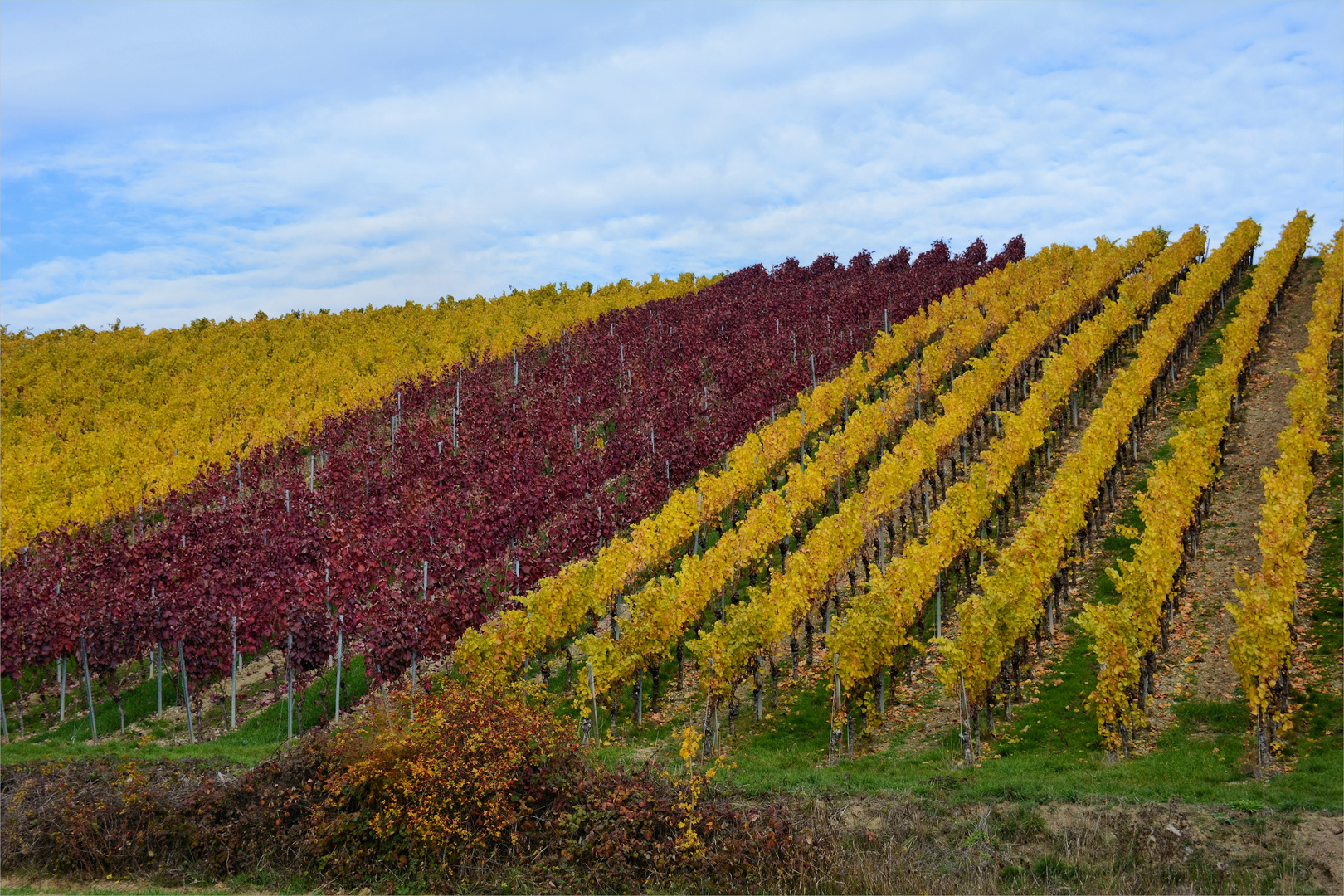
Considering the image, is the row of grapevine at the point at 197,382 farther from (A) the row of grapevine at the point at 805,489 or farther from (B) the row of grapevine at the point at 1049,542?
(B) the row of grapevine at the point at 1049,542

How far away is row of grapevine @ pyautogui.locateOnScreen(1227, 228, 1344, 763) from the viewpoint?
1731cm

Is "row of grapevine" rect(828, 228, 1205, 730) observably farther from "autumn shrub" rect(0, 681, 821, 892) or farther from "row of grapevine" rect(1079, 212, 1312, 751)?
"autumn shrub" rect(0, 681, 821, 892)

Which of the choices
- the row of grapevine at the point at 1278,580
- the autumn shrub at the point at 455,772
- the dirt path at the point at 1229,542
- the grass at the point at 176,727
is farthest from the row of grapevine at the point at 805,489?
the row of grapevine at the point at 1278,580

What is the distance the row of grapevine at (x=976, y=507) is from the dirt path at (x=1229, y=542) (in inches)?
232

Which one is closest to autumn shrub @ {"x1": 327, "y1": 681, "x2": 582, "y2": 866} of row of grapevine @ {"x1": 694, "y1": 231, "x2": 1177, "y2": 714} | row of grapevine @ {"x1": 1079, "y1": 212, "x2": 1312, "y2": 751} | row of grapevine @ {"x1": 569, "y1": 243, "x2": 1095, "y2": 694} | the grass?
row of grapevine @ {"x1": 569, "y1": 243, "x2": 1095, "y2": 694}

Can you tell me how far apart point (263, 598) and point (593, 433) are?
63.1 ft

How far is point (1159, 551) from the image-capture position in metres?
21.8

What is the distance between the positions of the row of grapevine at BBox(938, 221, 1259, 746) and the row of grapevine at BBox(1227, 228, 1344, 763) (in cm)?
438

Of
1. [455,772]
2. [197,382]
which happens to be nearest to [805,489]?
[455,772]

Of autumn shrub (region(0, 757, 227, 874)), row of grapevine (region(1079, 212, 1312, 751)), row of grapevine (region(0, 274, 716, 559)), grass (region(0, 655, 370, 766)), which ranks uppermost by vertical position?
row of grapevine (region(0, 274, 716, 559))

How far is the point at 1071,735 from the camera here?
19938mm

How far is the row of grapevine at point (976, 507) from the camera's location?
68.7 ft

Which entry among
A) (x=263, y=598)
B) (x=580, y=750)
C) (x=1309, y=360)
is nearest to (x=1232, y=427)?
(x=1309, y=360)

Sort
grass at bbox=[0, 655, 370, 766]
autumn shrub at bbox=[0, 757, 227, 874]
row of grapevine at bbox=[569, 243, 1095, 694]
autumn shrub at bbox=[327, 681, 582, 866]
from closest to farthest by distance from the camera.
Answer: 1. autumn shrub at bbox=[327, 681, 582, 866]
2. autumn shrub at bbox=[0, 757, 227, 874]
3. row of grapevine at bbox=[569, 243, 1095, 694]
4. grass at bbox=[0, 655, 370, 766]
